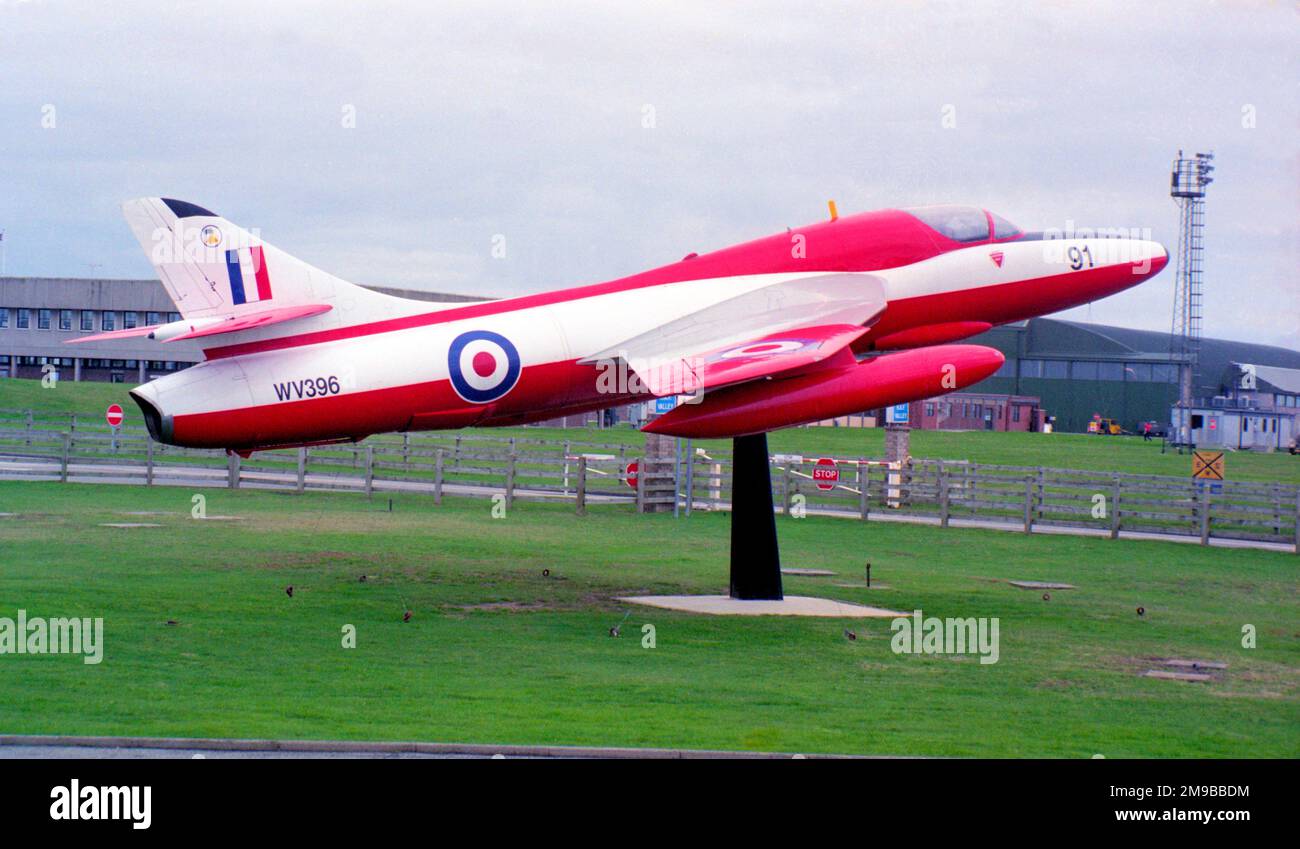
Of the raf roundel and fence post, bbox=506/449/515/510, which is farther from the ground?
the raf roundel

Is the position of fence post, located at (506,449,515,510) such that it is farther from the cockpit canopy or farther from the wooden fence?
the cockpit canopy

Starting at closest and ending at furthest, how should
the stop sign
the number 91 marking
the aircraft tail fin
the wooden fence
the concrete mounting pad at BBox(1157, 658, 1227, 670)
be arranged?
the concrete mounting pad at BBox(1157, 658, 1227, 670) < the aircraft tail fin < the number 91 marking < the wooden fence < the stop sign

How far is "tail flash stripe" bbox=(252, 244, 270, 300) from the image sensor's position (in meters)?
17.5

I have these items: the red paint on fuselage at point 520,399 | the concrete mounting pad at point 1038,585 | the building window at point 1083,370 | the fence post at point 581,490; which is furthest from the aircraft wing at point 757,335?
the building window at point 1083,370

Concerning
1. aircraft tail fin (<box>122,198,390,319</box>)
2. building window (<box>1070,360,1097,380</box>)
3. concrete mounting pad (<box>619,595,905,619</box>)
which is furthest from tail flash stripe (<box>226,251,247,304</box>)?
building window (<box>1070,360,1097,380</box>)

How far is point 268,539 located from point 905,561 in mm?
13433

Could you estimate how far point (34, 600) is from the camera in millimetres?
17938

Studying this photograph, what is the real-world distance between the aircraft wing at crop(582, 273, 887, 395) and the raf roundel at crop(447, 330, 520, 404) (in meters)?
1.15

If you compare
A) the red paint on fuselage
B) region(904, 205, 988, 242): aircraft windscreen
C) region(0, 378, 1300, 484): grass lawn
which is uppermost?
region(904, 205, 988, 242): aircraft windscreen

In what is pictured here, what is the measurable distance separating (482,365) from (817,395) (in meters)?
4.56

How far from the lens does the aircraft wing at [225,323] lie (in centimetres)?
1653

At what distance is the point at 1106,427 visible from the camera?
304ft

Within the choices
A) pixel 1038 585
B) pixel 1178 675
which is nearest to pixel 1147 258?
pixel 1038 585

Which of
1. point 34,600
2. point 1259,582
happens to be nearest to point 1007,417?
point 1259,582
